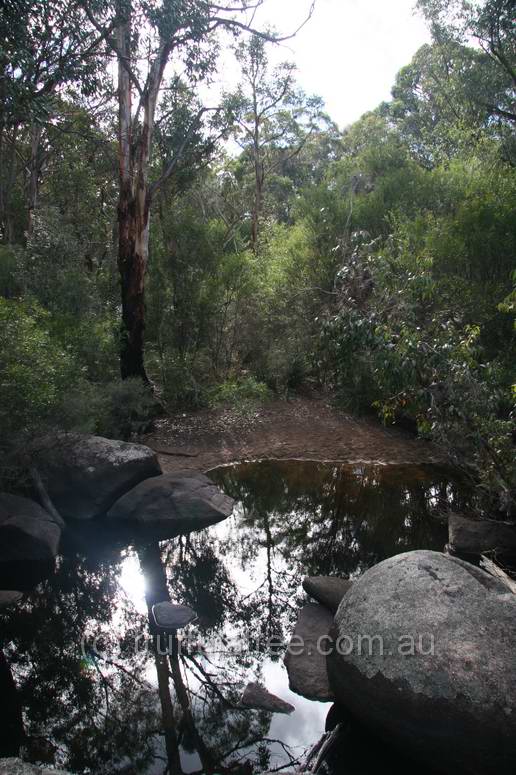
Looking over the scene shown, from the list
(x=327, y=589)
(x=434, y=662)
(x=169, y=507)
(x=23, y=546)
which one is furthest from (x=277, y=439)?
(x=434, y=662)

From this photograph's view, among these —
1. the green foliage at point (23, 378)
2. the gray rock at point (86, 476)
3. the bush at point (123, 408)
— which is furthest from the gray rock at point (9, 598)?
the bush at point (123, 408)

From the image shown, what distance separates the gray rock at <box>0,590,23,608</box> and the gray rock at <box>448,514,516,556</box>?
487 cm

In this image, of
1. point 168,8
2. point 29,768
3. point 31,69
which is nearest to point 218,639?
point 29,768

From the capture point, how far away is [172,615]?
18.0 feet

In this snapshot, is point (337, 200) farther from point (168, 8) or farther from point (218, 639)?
point (218, 639)

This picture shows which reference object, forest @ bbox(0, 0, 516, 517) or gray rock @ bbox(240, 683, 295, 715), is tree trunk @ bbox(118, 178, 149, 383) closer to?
forest @ bbox(0, 0, 516, 517)

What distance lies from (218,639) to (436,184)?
11.5m

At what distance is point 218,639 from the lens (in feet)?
17.0

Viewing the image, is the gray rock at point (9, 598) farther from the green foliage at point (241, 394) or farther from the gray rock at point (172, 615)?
the green foliage at point (241, 394)

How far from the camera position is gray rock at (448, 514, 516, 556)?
6547 millimetres

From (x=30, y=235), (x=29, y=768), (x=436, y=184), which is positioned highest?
(x=436, y=184)

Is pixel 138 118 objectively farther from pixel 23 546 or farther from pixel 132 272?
pixel 23 546

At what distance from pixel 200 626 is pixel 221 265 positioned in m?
8.29

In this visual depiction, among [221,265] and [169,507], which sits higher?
[221,265]
